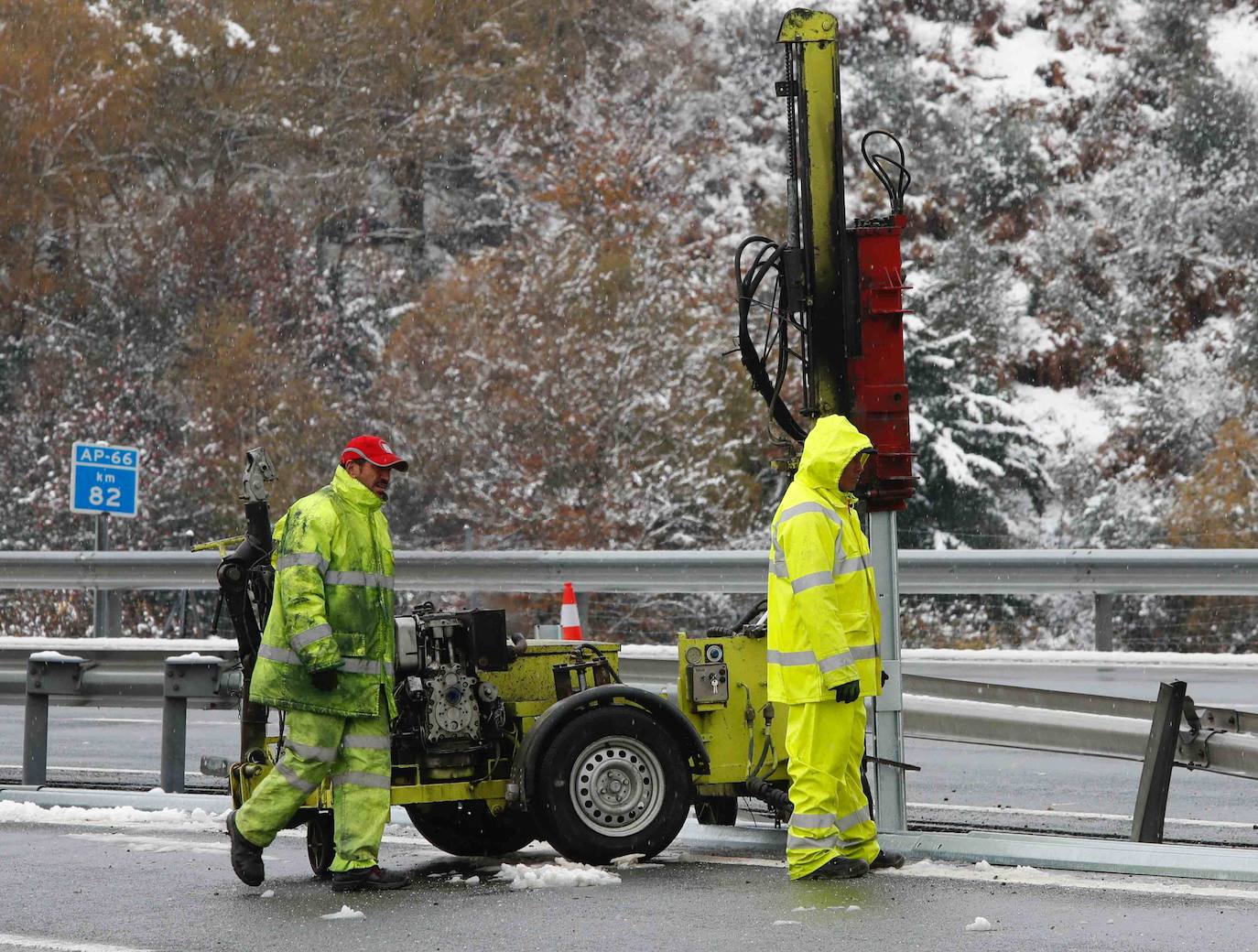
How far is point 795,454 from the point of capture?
27.8 feet

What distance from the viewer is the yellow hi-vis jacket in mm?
7340

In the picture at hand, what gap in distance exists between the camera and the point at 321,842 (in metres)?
7.83

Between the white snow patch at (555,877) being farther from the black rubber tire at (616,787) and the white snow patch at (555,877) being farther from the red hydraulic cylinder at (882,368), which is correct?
the red hydraulic cylinder at (882,368)

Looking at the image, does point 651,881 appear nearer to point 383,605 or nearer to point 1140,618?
point 383,605

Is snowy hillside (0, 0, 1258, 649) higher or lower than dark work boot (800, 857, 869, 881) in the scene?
higher

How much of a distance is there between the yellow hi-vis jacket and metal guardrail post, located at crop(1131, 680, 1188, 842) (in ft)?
3.61

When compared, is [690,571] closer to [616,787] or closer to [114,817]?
[114,817]

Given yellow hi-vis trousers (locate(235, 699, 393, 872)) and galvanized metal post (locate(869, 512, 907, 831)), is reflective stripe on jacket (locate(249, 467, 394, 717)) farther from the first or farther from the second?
galvanized metal post (locate(869, 512, 907, 831))

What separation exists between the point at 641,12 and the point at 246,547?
40.8 meters

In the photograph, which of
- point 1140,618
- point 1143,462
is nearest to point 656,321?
point 1140,618

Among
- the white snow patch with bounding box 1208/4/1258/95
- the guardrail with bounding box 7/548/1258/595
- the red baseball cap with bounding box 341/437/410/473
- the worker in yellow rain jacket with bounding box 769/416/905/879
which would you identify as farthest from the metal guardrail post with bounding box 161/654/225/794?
the white snow patch with bounding box 1208/4/1258/95

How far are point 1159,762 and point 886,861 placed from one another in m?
1.14

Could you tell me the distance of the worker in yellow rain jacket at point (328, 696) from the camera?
731 centimetres

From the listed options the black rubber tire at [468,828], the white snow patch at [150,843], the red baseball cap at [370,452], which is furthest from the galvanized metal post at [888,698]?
the white snow patch at [150,843]
